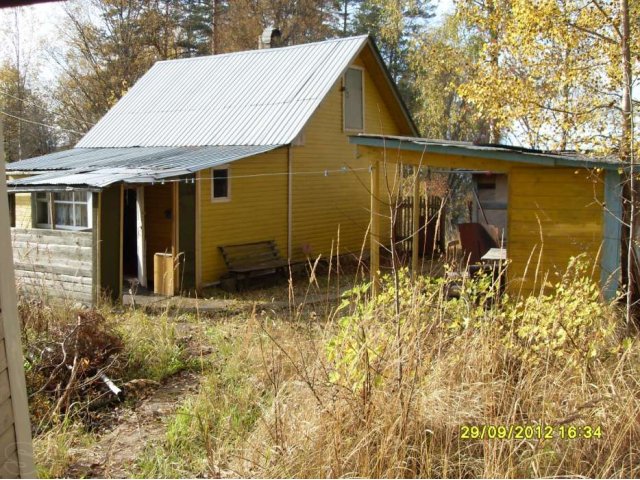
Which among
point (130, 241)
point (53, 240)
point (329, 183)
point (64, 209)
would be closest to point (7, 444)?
point (53, 240)

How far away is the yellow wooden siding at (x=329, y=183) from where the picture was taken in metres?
16.7

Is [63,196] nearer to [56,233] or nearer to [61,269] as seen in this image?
[56,233]

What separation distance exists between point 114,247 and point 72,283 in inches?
37.1

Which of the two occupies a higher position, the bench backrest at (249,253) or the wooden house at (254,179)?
the wooden house at (254,179)

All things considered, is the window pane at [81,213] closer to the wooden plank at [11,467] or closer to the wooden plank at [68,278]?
the wooden plank at [68,278]

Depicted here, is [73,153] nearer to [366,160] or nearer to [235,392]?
[366,160]

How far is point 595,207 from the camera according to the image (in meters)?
8.62

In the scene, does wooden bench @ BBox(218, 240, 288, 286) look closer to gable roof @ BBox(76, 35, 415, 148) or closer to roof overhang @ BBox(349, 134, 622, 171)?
gable roof @ BBox(76, 35, 415, 148)

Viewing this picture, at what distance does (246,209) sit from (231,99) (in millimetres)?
4180

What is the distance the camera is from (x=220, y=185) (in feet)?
47.3

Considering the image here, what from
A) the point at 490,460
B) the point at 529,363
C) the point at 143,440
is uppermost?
the point at 529,363

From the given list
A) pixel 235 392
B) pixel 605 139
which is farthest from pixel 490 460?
pixel 605 139

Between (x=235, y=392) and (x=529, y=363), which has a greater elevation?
(x=529, y=363)

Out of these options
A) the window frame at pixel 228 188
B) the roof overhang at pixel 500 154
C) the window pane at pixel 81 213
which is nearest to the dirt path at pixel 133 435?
the roof overhang at pixel 500 154
